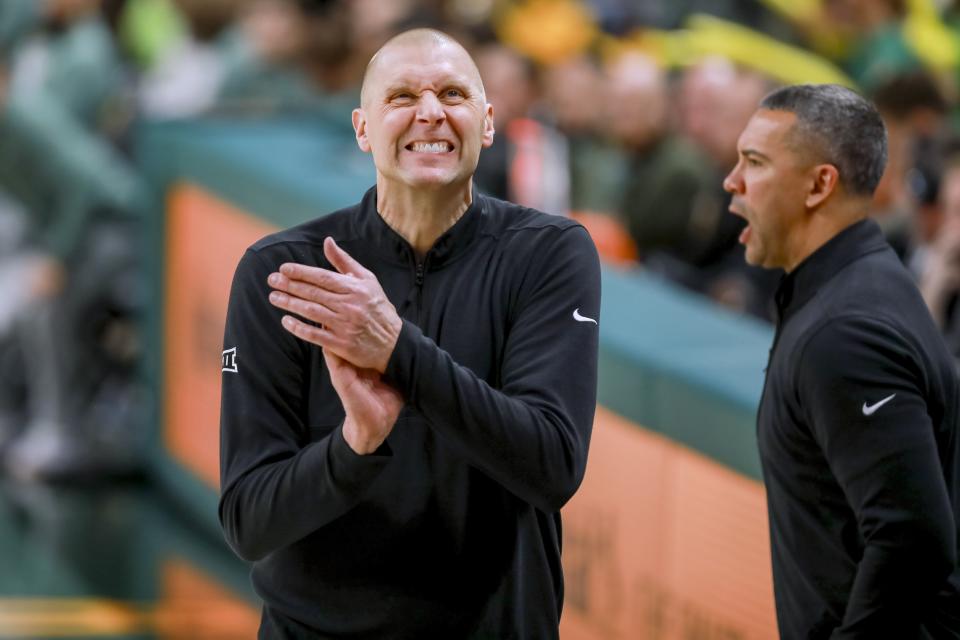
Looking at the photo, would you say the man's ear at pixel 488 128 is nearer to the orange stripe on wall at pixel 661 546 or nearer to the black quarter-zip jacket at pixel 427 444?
the black quarter-zip jacket at pixel 427 444

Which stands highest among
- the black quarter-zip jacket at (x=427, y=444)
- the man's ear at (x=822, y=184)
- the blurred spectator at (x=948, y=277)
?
the man's ear at (x=822, y=184)

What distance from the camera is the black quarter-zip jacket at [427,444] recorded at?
271 cm

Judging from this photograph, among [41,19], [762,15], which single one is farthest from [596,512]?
[41,19]

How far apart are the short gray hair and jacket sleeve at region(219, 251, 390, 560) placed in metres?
1.04

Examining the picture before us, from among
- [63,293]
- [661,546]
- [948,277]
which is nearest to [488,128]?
[661,546]

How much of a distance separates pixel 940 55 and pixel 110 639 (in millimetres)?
4331

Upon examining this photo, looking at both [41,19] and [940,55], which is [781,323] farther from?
[41,19]

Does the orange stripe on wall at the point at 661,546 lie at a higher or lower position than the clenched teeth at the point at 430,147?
lower

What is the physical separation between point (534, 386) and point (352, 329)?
33cm

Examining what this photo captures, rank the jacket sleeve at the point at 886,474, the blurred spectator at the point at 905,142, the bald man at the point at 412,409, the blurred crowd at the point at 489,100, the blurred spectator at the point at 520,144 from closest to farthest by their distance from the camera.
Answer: the bald man at the point at 412,409 → the jacket sleeve at the point at 886,474 → the blurred spectator at the point at 905,142 → the blurred crowd at the point at 489,100 → the blurred spectator at the point at 520,144

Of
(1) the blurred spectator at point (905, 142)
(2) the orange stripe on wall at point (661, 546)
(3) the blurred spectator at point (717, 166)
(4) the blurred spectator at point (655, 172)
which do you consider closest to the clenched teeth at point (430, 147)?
(2) the orange stripe on wall at point (661, 546)

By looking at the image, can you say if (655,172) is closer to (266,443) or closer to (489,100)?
(489,100)

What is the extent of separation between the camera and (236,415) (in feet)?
8.97

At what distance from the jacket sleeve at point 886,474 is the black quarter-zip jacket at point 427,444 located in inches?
17.6
